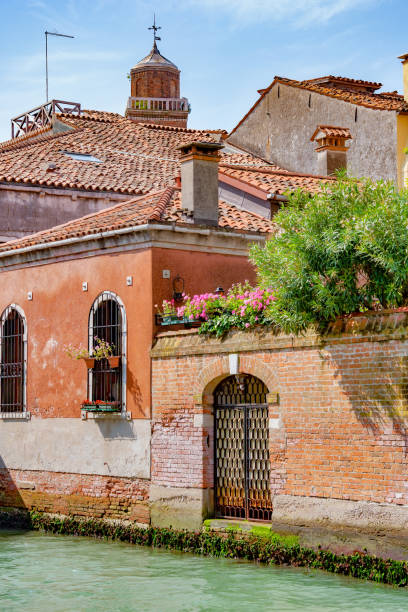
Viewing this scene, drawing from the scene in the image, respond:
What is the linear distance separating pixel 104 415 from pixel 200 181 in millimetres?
4087

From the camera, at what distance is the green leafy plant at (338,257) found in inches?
440

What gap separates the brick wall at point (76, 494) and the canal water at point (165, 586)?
110 centimetres

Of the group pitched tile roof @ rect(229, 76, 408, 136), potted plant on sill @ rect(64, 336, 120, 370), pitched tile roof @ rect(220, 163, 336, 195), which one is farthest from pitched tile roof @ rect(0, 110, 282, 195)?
potted plant on sill @ rect(64, 336, 120, 370)

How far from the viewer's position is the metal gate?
13.0 meters

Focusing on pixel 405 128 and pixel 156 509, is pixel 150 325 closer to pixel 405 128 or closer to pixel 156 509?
pixel 156 509

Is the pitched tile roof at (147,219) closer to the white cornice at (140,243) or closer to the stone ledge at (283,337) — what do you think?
the white cornice at (140,243)

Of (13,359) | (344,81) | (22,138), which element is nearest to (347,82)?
(344,81)

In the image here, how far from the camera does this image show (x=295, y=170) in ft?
81.1

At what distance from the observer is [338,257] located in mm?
11516

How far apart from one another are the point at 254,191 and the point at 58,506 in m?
6.91

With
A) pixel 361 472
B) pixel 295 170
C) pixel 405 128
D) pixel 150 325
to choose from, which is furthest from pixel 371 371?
pixel 295 170

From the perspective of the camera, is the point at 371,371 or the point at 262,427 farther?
the point at 262,427

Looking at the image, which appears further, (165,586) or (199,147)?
(199,147)

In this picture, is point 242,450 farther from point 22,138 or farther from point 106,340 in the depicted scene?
point 22,138
